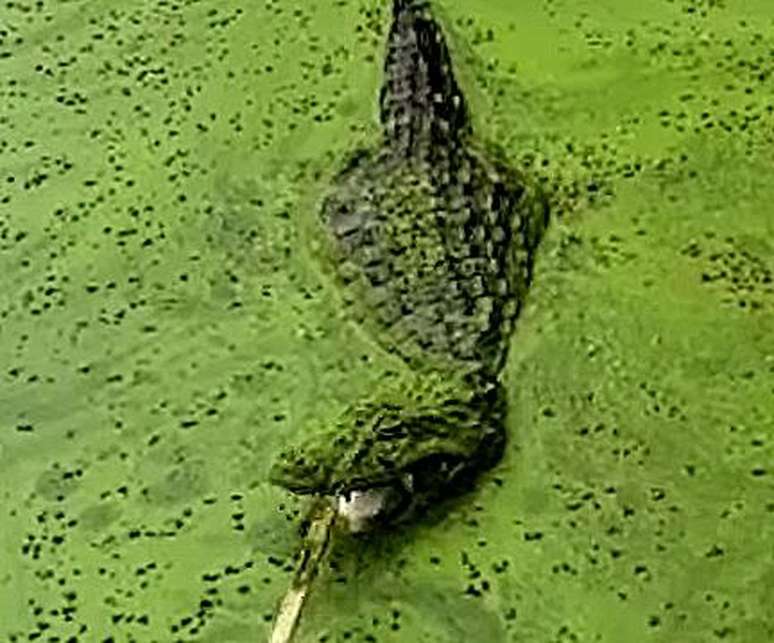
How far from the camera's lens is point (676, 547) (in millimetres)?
A: 2352

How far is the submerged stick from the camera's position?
7.50 feet

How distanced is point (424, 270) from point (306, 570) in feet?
1.64

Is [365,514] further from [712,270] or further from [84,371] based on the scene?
[712,270]

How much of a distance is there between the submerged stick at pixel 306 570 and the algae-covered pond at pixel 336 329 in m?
0.02

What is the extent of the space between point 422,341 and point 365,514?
1.00 feet

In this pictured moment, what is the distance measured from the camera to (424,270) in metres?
2.65

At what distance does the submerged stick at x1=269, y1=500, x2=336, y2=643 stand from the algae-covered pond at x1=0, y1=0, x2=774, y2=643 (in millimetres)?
15

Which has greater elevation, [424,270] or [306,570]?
[424,270]

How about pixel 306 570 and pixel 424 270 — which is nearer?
pixel 306 570

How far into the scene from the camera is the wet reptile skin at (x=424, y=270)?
2371 mm

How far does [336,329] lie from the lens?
264cm

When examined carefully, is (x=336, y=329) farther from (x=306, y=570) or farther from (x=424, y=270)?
(x=306, y=570)

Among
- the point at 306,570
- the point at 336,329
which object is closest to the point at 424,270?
the point at 336,329

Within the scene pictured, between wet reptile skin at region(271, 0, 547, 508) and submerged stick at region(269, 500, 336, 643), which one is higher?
wet reptile skin at region(271, 0, 547, 508)
